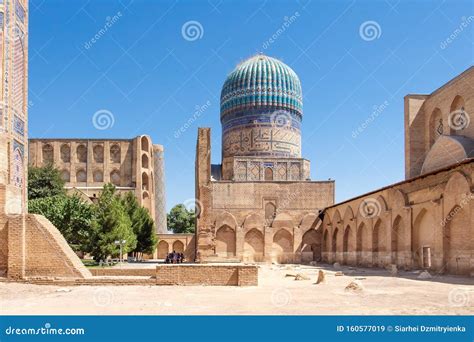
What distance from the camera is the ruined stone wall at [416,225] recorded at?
1722cm

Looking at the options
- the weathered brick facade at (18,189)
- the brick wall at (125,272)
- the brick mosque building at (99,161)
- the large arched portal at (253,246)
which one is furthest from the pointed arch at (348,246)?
the brick mosque building at (99,161)

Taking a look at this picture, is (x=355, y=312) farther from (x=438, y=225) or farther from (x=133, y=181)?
(x=133, y=181)

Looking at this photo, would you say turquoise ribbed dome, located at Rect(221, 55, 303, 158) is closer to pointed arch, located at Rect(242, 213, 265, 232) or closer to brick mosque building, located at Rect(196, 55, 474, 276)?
brick mosque building, located at Rect(196, 55, 474, 276)

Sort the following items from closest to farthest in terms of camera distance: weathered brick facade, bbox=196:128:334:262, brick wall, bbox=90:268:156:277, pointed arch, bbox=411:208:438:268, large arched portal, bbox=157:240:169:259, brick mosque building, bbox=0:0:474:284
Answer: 1. brick mosque building, bbox=0:0:474:284
2. brick wall, bbox=90:268:156:277
3. pointed arch, bbox=411:208:438:268
4. weathered brick facade, bbox=196:128:334:262
5. large arched portal, bbox=157:240:169:259

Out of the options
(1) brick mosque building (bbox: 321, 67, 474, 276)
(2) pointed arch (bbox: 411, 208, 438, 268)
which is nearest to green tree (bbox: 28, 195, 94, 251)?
(1) brick mosque building (bbox: 321, 67, 474, 276)

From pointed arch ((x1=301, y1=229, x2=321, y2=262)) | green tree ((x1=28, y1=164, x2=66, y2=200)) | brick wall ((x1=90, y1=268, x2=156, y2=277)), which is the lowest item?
pointed arch ((x1=301, y1=229, x2=321, y2=262))

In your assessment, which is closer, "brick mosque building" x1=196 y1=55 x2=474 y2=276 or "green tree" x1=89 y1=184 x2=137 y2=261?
"brick mosque building" x1=196 y1=55 x2=474 y2=276

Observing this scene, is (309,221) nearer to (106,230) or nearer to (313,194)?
(313,194)

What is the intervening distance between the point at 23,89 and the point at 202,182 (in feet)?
27.0

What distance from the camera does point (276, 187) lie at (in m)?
37.6

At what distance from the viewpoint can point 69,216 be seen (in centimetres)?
2497

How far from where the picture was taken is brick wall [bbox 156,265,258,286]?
12.7 meters

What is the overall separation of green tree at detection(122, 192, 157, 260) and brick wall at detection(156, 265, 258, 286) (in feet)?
68.8

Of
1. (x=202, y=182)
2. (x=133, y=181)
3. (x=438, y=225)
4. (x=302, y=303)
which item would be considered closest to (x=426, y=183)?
(x=438, y=225)
